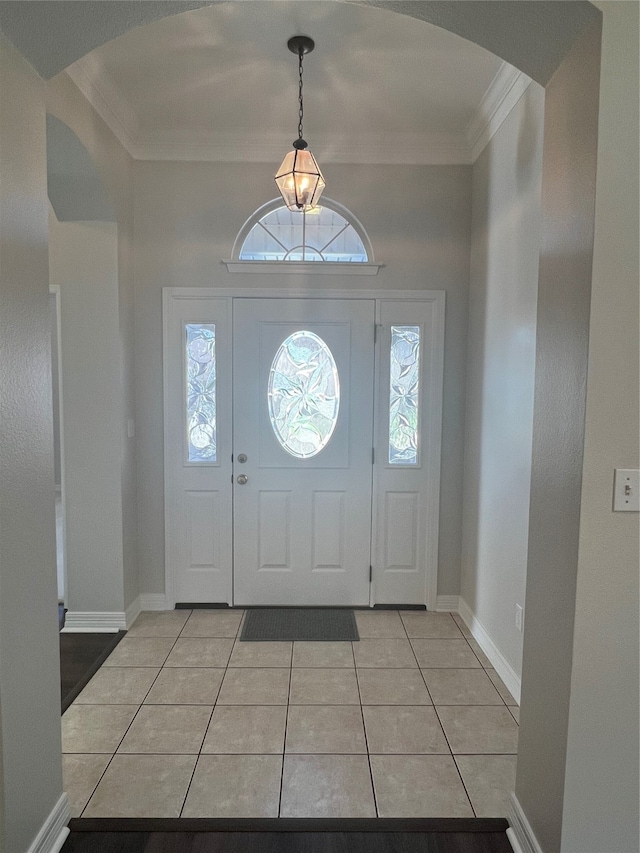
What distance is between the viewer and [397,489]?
3.35 m

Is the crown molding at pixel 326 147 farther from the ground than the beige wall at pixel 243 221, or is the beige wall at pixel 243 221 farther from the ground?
the crown molding at pixel 326 147

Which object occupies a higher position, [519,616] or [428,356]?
[428,356]

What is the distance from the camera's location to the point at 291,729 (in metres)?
2.16

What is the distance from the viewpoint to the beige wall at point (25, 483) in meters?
1.39

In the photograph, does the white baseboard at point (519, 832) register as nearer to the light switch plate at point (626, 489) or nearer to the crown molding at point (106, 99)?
the light switch plate at point (626, 489)

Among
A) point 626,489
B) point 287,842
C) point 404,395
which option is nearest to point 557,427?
point 626,489

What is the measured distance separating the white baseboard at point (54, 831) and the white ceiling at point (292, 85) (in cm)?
300

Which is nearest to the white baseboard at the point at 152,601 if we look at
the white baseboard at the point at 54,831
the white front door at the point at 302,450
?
the white front door at the point at 302,450

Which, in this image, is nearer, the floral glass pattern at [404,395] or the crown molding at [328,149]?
the crown molding at [328,149]

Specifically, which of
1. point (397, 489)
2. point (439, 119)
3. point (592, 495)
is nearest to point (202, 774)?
point (592, 495)

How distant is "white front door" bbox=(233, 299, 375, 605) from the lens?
3260 mm

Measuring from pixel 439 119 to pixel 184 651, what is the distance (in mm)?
3398

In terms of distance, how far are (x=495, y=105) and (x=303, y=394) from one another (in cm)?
193

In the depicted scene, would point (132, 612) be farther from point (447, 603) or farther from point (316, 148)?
point (316, 148)
